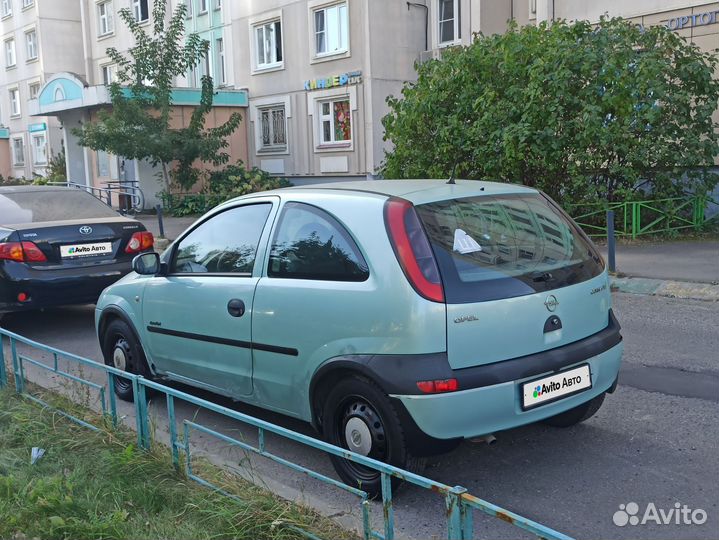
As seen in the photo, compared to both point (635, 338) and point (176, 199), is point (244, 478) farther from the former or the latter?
point (176, 199)

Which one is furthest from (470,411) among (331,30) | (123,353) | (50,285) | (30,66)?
(30,66)

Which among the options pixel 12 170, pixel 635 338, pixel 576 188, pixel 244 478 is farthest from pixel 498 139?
pixel 12 170

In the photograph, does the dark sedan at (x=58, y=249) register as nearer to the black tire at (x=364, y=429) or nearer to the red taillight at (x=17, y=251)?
the red taillight at (x=17, y=251)

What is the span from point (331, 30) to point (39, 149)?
78.1ft

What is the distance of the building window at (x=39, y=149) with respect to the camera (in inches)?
1593

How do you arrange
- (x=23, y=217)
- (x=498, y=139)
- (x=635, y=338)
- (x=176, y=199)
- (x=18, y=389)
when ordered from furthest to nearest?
(x=176, y=199) < (x=498, y=139) < (x=23, y=217) < (x=635, y=338) < (x=18, y=389)

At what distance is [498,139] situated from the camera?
12953 mm

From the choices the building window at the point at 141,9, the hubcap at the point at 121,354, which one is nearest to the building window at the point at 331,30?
the building window at the point at 141,9

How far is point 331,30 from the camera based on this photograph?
78.7ft

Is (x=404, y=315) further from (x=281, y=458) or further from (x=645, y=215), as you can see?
(x=645, y=215)

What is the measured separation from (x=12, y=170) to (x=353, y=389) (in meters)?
45.2

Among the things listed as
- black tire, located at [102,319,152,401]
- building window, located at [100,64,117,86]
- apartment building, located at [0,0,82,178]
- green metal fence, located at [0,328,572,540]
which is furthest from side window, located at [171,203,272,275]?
apartment building, located at [0,0,82,178]

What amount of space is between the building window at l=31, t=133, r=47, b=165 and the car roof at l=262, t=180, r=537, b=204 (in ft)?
129
